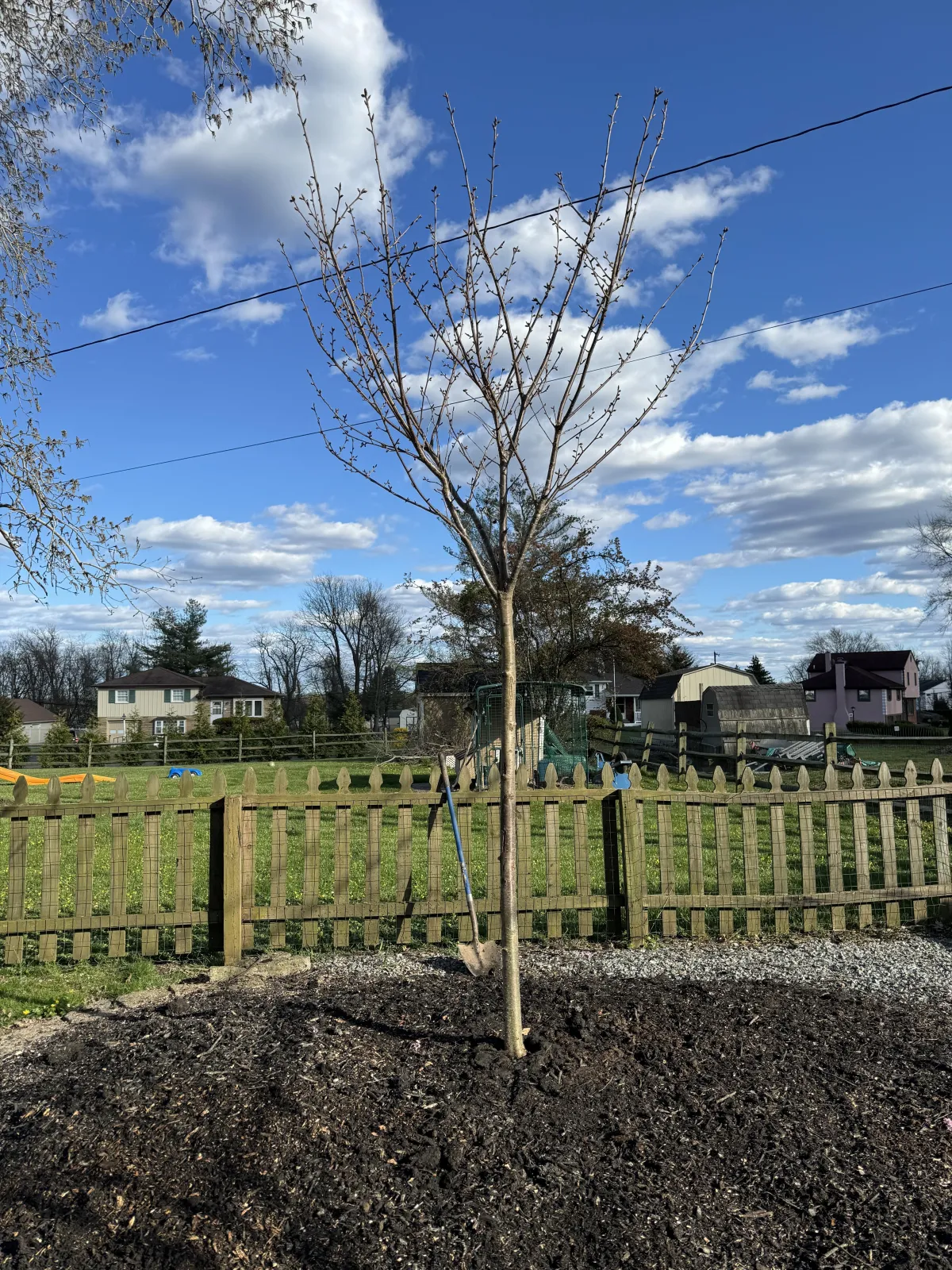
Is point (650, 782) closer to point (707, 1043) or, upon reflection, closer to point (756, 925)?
point (756, 925)

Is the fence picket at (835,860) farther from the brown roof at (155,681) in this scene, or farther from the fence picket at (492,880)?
the brown roof at (155,681)

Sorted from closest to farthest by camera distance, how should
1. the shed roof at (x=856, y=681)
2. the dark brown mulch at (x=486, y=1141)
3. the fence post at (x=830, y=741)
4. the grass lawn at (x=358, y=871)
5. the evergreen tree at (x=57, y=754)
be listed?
the dark brown mulch at (x=486, y=1141) < the grass lawn at (x=358, y=871) < the fence post at (x=830, y=741) < the evergreen tree at (x=57, y=754) < the shed roof at (x=856, y=681)

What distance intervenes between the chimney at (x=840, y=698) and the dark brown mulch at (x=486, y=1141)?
61.7m

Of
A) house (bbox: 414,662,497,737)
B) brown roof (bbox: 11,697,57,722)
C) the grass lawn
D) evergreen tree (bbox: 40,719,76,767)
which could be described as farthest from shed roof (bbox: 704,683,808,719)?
brown roof (bbox: 11,697,57,722)

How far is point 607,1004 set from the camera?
3.64 m

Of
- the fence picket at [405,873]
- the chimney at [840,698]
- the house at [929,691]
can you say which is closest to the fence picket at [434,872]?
the fence picket at [405,873]

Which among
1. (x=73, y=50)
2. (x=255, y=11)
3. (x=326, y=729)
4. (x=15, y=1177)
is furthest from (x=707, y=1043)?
(x=326, y=729)

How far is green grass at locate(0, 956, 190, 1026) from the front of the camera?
14.2ft

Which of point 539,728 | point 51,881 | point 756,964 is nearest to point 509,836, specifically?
point 756,964

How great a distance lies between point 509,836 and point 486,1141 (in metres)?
0.99

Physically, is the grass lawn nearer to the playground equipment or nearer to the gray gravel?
the gray gravel

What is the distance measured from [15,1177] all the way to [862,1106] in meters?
2.57

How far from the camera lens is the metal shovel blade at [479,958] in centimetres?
422

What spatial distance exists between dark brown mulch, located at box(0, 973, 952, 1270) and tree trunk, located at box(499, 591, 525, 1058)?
14cm
